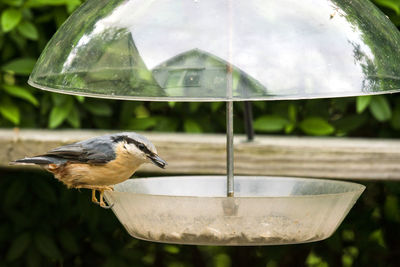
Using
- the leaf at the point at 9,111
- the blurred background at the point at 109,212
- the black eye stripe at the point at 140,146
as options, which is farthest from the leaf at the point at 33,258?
the black eye stripe at the point at 140,146

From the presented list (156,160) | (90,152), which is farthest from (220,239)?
(90,152)

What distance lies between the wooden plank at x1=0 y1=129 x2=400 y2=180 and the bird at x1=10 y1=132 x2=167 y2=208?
81cm

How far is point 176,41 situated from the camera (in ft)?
4.00

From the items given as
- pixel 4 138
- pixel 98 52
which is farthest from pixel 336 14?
pixel 4 138

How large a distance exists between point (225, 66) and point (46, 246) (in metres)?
2.01

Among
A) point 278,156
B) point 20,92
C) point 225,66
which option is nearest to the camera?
point 225,66

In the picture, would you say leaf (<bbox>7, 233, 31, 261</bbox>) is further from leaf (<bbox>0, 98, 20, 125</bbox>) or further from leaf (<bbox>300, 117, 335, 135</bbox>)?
Result: leaf (<bbox>300, 117, 335, 135</bbox>)

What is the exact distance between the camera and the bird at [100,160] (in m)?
1.33

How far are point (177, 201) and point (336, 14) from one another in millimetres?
415

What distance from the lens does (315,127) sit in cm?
279

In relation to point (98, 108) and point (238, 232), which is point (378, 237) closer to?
point (98, 108)

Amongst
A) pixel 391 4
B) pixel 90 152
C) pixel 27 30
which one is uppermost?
pixel 391 4

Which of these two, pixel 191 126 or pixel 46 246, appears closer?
pixel 191 126

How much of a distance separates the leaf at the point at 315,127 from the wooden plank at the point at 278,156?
460 millimetres
